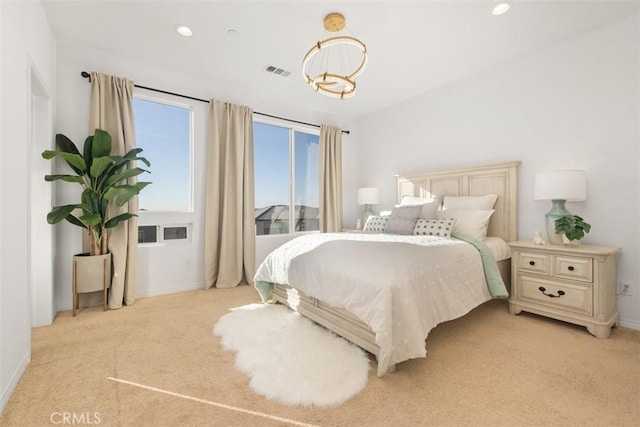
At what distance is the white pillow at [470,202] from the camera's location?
324 centimetres

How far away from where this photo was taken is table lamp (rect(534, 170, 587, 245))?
2502mm

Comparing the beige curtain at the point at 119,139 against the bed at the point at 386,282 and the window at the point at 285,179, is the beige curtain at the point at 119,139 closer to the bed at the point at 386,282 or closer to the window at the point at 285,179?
the bed at the point at 386,282

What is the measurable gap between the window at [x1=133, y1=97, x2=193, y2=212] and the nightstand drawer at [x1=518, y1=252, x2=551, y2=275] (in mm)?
3739

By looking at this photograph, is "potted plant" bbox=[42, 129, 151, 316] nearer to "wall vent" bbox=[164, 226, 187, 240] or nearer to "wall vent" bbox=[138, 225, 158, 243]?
"wall vent" bbox=[138, 225, 158, 243]

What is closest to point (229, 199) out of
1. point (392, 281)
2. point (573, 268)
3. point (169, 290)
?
point (169, 290)

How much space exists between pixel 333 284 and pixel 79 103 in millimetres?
3240

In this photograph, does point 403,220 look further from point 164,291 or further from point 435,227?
point 164,291

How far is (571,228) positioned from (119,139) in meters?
4.46

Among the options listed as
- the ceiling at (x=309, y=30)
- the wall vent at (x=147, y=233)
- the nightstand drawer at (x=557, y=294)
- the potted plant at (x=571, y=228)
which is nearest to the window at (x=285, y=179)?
the ceiling at (x=309, y=30)

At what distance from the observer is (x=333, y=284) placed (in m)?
2.10

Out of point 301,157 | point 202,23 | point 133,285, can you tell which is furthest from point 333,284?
point 301,157

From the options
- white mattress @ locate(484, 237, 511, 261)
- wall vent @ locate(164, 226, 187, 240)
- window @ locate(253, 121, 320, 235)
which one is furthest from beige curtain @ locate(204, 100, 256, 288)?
white mattress @ locate(484, 237, 511, 261)

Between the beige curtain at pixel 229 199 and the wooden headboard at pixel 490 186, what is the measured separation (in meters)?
2.51

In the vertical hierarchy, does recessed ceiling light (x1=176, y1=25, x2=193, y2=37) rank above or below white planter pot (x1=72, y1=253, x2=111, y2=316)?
above
